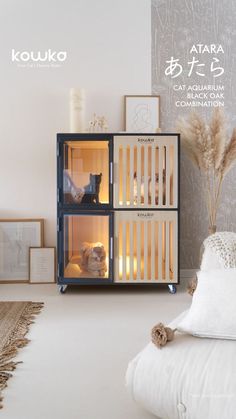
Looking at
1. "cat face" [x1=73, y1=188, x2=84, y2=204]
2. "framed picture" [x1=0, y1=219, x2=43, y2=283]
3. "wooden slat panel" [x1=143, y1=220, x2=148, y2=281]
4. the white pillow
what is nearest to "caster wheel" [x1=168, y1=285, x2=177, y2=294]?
"wooden slat panel" [x1=143, y1=220, x2=148, y2=281]

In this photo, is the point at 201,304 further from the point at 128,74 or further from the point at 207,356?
the point at 128,74

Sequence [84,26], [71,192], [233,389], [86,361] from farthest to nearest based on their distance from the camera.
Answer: [84,26] → [71,192] → [86,361] → [233,389]

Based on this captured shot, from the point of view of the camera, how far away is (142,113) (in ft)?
14.9

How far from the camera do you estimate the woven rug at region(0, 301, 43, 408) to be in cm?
252

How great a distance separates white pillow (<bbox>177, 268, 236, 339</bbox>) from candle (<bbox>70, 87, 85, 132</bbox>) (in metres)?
2.55

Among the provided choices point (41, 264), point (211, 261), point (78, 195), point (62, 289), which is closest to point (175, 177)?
point (78, 195)

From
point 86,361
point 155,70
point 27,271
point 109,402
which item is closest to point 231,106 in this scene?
point 155,70

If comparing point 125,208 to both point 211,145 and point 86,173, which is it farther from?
point 211,145

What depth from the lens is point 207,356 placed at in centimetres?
181

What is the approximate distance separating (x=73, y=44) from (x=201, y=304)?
3221 mm

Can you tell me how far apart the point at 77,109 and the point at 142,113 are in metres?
0.60

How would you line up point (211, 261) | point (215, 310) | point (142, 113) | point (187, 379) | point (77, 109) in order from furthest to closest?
1. point (142, 113)
2. point (77, 109)
3. point (211, 261)
4. point (215, 310)
5. point (187, 379)

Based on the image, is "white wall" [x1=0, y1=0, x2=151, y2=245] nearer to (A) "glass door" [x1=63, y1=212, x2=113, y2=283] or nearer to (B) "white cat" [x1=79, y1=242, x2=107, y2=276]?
(A) "glass door" [x1=63, y1=212, x2=113, y2=283]

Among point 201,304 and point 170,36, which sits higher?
point 170,36
